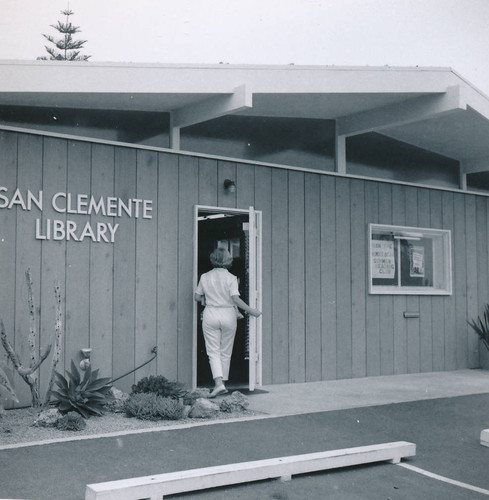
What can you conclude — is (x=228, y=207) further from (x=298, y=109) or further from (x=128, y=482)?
(x=128, y=482)

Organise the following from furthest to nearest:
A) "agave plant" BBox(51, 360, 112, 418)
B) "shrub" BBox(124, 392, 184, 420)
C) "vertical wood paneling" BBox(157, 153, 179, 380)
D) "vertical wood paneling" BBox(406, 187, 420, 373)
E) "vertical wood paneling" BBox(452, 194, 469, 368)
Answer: "vertical wood paneling" BBox(452, 194, 469, 368) → "vertical wood paneling" BBox(406, 187, 420, 373) → "vertical wood paneling" BBox(157, 153, 179, 380) → "shrub" BBox(124, 392, 184, 420) → "agave plant" BBox(51, 360, 112, 418)

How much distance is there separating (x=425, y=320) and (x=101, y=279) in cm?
522

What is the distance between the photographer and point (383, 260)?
10500mm

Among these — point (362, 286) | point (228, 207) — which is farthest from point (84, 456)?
point (362, 286)

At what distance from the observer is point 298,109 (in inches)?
373

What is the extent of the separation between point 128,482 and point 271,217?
17.3ft

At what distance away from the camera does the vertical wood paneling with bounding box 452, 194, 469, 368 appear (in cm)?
1130

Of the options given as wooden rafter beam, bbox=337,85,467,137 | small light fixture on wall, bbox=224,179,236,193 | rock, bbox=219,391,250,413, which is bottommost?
rock, bbox=219,391,250,413

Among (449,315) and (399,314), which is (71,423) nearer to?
(399,314)

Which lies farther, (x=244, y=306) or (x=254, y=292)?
(x=254, y=292)

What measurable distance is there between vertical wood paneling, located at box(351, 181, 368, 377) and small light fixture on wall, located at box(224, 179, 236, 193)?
79.0 inches

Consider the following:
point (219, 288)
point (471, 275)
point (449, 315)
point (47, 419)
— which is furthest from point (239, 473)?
point (471, 275)

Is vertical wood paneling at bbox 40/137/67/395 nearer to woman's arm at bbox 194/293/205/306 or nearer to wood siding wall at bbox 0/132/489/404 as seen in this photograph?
wood siding wall at bbox 0/132/489/404

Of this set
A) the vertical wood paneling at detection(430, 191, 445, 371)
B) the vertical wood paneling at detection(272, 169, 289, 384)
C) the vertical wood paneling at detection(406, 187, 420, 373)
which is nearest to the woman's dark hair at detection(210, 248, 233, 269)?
the vertical wood paneling at detection(272, 169, 289, 384)
